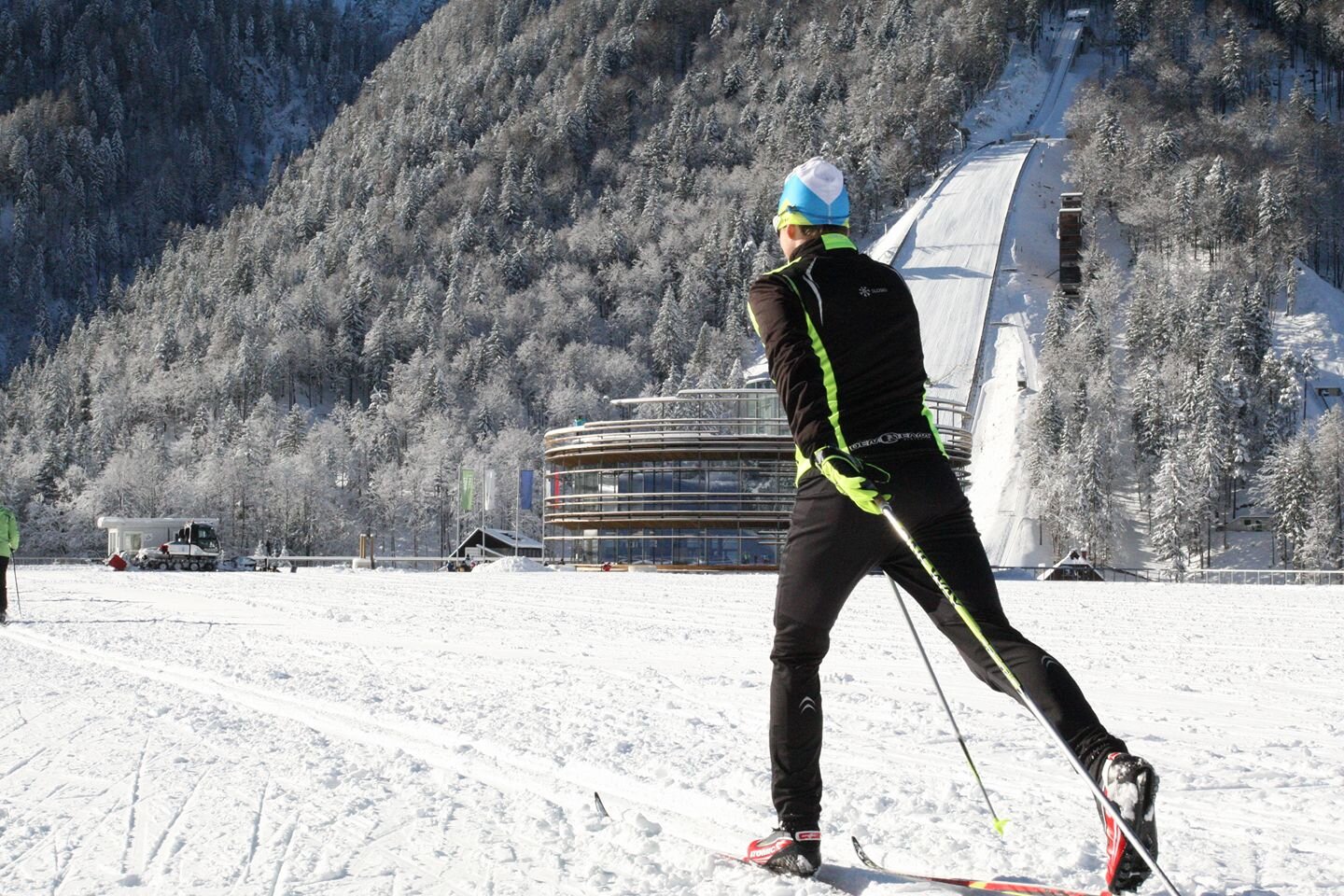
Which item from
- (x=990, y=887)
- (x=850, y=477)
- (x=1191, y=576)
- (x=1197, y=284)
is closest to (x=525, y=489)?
(x=1191, y=576)

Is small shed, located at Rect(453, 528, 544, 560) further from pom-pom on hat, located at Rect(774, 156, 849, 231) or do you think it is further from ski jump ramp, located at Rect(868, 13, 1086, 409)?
pom-pom on hat, located at Rect(774, 156, 849, 231)

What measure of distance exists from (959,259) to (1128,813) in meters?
107

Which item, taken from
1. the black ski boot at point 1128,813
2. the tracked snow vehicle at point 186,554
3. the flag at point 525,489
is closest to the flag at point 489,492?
the flag at point 525,489

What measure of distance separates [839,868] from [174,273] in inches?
7065

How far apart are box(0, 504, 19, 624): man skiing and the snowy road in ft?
222

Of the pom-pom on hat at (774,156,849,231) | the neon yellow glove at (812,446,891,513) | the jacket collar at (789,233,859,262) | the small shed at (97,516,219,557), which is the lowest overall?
the small shed at (97,516,219,557)

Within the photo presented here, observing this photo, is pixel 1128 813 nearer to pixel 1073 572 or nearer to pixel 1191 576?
pixel 1073 572

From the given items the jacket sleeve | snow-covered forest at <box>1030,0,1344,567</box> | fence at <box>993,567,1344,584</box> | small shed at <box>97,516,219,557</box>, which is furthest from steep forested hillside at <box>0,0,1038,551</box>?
the jacket sleeve

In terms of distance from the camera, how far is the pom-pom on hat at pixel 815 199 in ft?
10.9

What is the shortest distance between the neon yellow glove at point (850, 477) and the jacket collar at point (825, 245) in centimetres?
63

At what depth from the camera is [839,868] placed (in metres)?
3.18

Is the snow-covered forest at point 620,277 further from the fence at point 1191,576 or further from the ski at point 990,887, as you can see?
the ski at point 990,887

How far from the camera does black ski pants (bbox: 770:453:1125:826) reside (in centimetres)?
303

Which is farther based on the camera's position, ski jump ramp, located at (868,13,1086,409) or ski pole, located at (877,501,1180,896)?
ski jump ramp, located at (868,13,1086,409)
